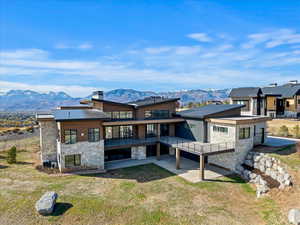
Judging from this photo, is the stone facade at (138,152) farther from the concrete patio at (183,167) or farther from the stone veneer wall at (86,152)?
the stone veneer wall at (86,152)

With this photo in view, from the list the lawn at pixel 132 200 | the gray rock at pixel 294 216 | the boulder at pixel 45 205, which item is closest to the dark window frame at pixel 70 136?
the lawn at pixel 132 200

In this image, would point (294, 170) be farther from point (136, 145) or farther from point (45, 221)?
point (45, 221)

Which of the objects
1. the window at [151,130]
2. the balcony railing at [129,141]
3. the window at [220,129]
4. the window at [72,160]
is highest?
the window at [220,129]

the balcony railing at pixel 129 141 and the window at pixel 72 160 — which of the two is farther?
the balcony railing at pixel 129 141

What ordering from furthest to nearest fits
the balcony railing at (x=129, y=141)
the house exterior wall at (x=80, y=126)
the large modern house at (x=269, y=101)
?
1. the large modern house at (x=269, y=101)
2. the balcony railing at (x=129, y=141)
3. the house exterior wall at (x=80, y=126)

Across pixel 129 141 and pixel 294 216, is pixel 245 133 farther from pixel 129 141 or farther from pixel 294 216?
pixel 129 141

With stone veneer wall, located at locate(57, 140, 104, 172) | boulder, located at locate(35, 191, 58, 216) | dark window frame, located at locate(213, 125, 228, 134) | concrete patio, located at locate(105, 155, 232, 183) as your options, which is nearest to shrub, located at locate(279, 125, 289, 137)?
dark window frame, located at locate(213, 125, 228, 134)

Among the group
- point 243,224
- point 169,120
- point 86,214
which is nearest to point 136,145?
point 169,120

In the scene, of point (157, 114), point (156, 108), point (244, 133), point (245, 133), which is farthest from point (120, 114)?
point (245, 133)
